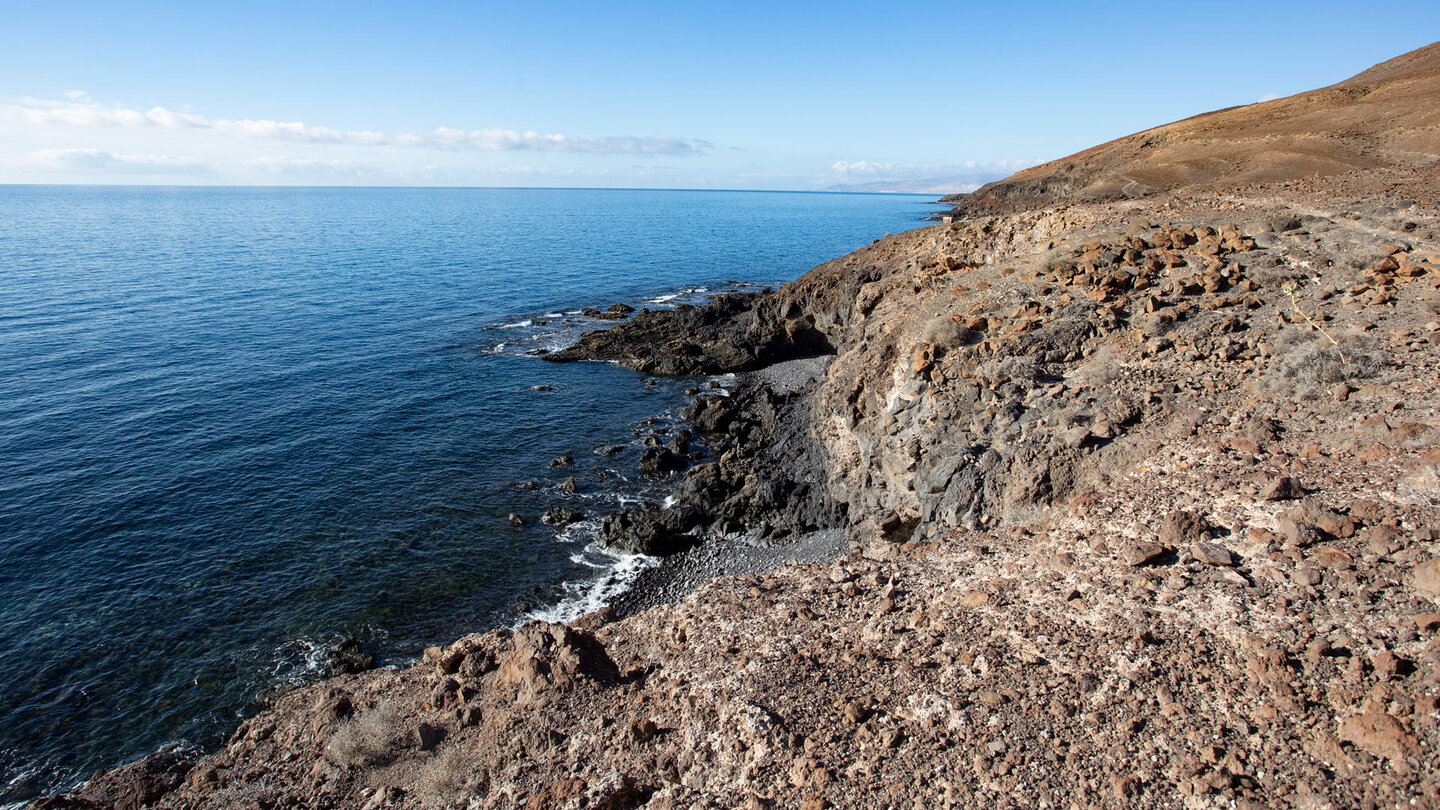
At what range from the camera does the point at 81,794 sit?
1691 centimetres

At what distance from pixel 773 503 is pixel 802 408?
369 inches

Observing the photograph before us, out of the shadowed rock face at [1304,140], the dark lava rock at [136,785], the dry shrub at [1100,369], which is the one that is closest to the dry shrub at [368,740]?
the dark lava rock at [136,785]

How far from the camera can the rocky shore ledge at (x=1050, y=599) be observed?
36.8 ft

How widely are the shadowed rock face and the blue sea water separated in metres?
34.2

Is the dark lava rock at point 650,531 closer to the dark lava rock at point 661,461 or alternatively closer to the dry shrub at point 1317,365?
the dark lava rock at point 661,461

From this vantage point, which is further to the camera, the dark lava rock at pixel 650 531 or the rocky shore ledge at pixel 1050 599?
the dark lava rock at pixel 650 531

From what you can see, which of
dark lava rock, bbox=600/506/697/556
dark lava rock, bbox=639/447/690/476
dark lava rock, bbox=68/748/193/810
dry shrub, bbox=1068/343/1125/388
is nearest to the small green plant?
dry shrub, bbox=1068/343/1125/388

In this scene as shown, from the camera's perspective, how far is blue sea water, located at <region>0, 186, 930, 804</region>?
2220cm

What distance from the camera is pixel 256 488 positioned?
32.8 m

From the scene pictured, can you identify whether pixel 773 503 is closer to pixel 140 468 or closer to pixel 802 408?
pixel 802 408

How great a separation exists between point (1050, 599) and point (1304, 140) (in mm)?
44402

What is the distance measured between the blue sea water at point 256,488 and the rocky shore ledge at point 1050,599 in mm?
4009

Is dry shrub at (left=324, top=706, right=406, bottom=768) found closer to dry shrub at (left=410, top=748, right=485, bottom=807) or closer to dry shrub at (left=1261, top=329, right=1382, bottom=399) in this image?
dry shrub at (left=410, top=748, right=485, bottom=807)

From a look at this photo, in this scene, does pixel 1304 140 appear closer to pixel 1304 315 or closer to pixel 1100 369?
pixel 1304 315
